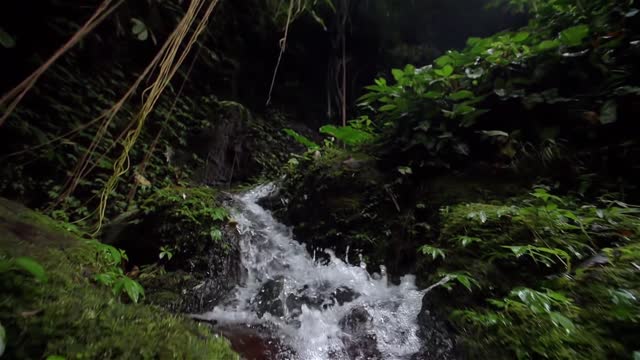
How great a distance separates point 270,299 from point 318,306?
49 cm

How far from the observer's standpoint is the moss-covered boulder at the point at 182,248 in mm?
2914

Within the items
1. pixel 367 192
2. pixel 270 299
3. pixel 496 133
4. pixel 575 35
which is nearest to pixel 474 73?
pixel 496 133

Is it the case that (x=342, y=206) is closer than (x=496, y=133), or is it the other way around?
(x=496, y=133)

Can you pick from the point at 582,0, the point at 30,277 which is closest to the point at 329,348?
the point at 30,277

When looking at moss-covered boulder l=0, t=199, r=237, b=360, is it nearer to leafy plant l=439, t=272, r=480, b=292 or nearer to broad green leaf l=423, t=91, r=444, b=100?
leafy plant l=439, t=272, r=480, b=292

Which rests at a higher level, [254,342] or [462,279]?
[462,279]

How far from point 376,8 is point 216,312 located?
30.5 ft

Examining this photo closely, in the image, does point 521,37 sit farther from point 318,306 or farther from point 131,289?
point 131,289

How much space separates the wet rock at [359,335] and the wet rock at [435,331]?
0.32 meters

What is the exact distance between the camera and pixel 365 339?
2320 millimetres

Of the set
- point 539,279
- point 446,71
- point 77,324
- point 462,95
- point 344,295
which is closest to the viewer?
point 77,324

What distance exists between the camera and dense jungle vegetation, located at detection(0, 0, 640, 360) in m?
1.25

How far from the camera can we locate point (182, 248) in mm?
3258

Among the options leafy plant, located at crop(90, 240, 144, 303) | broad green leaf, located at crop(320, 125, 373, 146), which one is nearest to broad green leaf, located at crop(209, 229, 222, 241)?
leafy plant, located at crop(90, 240, 144, 303)
